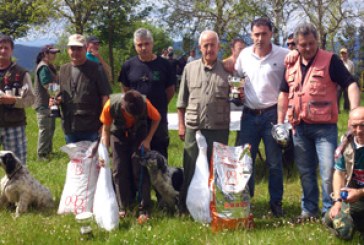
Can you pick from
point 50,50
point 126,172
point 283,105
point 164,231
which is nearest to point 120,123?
point 126,172

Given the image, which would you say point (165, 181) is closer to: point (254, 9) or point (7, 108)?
point (7, 108)

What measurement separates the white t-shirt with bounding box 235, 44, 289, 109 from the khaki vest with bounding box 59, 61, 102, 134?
5.14ft

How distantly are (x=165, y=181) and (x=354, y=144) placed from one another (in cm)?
184

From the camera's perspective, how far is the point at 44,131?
24.3 feet

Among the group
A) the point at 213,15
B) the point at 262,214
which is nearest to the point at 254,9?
the point at 213,15

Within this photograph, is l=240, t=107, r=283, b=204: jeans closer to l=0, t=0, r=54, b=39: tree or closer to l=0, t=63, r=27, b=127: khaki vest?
l=0, t=63, r=27, b=127: khaki vest

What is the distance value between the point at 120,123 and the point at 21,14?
2186 cm

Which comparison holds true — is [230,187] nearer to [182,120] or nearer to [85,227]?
[182,120]

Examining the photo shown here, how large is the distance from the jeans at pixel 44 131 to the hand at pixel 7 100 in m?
2.65

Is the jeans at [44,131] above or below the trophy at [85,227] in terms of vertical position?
above

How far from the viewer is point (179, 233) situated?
3.96 metres

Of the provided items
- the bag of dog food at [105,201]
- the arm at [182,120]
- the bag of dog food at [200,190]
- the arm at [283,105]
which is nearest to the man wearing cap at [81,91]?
the bag of dog food at [105,201]

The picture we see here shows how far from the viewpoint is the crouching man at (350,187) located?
3.57m

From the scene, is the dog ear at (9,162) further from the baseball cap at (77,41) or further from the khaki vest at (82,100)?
the baseball cap at (77,41)
